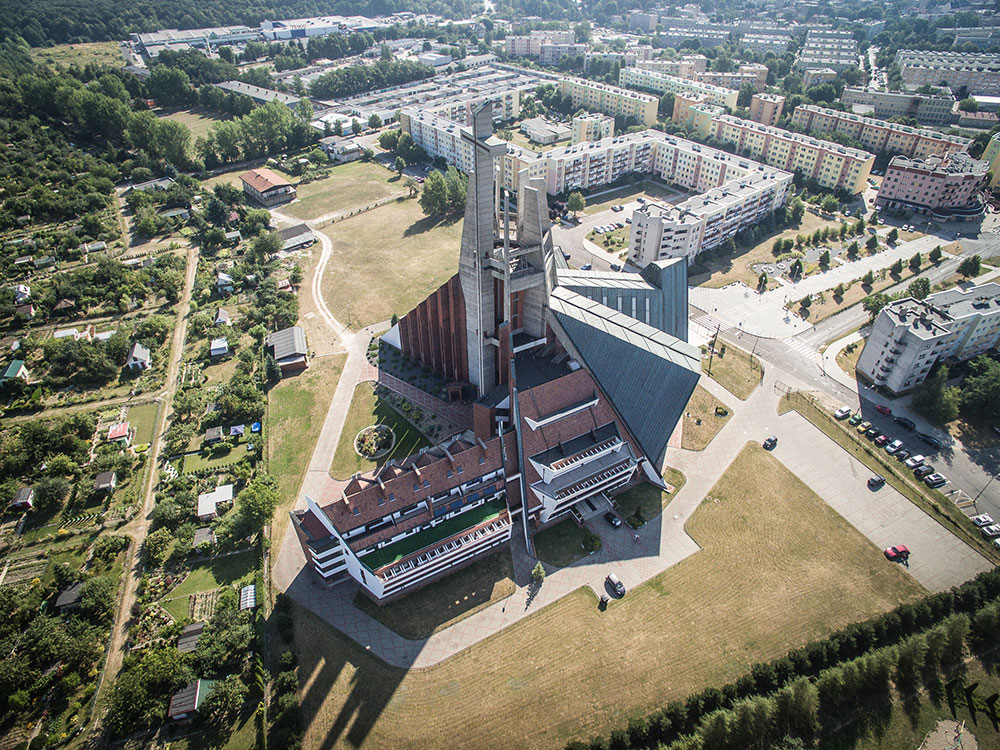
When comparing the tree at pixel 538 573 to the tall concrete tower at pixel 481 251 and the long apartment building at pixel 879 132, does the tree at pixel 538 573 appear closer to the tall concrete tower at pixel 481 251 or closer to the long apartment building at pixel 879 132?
the tall concrete tower at pixel 481 251

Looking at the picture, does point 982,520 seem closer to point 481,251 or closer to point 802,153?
point 481,251

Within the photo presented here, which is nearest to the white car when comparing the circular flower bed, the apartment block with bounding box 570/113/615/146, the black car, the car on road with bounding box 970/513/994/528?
the car on road with bounding box 970/513/994/528

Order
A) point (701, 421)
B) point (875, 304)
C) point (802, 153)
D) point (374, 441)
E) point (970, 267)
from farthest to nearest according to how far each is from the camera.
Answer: point (802, 153) → point (970, 267) → point (875, 304) → point (701, 421) → point (374, 441)

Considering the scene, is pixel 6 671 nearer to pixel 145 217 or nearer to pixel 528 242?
pixel 528 242

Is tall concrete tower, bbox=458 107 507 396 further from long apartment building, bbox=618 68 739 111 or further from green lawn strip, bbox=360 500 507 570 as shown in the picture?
long apartment building, bbox=618 68 739 111

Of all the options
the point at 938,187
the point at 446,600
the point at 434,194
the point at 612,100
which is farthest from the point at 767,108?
the point at 446,600

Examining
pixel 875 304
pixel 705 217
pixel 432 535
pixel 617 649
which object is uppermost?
pixel 705 217

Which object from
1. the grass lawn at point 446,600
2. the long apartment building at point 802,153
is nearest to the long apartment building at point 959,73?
the long apartment building at point 802,153
